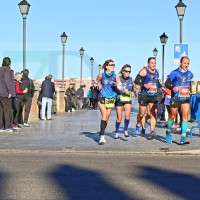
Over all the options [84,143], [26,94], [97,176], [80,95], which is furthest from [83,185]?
[80,95]

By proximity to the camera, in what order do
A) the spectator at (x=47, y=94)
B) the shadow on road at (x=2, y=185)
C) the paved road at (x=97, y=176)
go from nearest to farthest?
the shadow on road at (x=2, y=185) → the paved road at (x=97, y=176) → the spectator at (x=47, y=94)

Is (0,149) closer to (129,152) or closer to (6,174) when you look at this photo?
(129,152)

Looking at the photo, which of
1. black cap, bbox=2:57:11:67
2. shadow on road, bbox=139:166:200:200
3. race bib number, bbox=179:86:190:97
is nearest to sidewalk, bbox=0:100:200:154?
race bib number, bbox=179:86:190:97

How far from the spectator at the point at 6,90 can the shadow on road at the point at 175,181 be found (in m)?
6.79

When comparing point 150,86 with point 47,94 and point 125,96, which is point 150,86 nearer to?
point 125,96

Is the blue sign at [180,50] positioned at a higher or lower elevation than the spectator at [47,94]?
higher

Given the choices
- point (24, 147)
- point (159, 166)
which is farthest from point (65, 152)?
point (159, 166)

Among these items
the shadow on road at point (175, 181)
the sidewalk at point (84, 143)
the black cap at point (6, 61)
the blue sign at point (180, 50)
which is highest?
the blue sign at point (180, 50)

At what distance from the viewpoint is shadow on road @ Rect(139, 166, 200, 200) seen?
6.31 m

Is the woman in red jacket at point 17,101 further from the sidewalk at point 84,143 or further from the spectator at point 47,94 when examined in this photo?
the spectator at point 47,94

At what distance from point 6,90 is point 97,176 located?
7306 mm

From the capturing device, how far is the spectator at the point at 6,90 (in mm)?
14250

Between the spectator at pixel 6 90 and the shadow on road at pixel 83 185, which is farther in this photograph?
the spectator at pixel 6 90

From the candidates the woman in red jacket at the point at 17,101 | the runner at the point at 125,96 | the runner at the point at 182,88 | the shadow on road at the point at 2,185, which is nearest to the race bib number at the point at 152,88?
the runner at the point at 125,96
